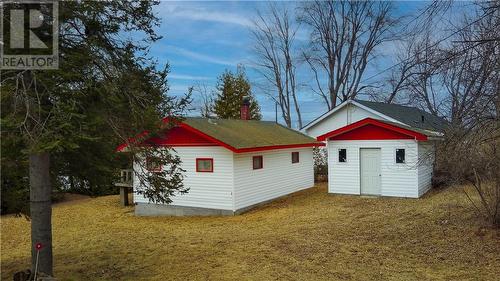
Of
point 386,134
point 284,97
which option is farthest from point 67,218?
point 284,97

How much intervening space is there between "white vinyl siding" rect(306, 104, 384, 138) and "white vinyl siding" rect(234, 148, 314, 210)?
598cm

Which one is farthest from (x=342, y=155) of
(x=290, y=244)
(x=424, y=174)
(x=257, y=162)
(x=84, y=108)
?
(x=84, y=108)

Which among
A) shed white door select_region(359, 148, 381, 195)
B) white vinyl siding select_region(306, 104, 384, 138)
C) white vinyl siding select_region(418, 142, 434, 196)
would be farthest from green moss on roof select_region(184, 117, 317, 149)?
white vinyl siding select_region(418, 142, 434, 196)

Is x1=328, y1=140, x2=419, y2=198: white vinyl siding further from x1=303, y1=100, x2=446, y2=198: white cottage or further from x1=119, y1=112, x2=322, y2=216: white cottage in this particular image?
x1=119, y1=112, x2=322, y2=216: white cottage

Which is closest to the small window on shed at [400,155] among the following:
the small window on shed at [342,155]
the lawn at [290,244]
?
the lawn at [290,244]

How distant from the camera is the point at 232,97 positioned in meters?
36.2

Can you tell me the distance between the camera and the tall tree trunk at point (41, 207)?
6914 mm

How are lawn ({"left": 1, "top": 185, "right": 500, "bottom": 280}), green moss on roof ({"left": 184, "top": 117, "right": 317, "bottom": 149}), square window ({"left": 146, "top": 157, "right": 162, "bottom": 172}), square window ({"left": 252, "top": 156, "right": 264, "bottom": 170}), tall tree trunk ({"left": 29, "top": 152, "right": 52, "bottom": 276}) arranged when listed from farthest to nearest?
1. square window ({"left": 252, "top": 156, "right": 264, "bottom": 170})
2. green moss on roof ({"left": 184, "top": 117, "right": 317, "bottom": 149})
3. lawn ({"left": 1, "top": 185, "right": 500, "bottom": 280})
4. square window ({"left": 146, "top": 157, "right": 162, "bottom": 172})
5. tall tree trunk ({"left": 29, "top": 152, "right": 52, "bottom": 276})

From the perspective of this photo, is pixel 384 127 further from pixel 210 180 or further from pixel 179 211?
pixel 179 211

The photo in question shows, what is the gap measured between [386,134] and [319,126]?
451 inches

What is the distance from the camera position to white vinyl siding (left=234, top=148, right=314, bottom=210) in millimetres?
15422

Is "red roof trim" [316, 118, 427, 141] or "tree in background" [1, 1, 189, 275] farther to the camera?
"red roof trim" [316, 118, 427, 141]

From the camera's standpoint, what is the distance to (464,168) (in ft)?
29.9

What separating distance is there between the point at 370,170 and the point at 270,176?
406 centimetres
